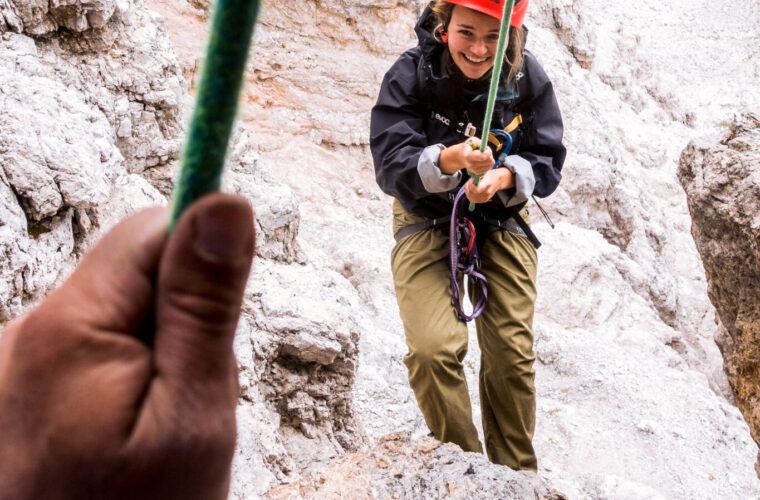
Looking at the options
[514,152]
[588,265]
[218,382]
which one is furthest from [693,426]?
[218,382]

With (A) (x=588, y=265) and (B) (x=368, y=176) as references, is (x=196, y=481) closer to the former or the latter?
(A) (x=588, y=265)

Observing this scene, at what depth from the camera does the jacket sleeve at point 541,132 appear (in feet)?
9.85

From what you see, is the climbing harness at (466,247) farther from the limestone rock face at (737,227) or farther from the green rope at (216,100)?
the green rope at (216,100)

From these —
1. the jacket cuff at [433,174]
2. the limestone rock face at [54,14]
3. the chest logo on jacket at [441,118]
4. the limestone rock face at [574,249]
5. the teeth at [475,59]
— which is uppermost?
the teeth at [475,59]

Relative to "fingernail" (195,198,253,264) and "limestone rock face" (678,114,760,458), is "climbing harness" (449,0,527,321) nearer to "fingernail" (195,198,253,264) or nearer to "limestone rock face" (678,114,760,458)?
"limestone rock face" (678,114,760,458)

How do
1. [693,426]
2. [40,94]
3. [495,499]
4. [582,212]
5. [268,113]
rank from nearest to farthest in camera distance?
[495,499] → [40,94] → [693,426] → [268,113] → [582,212]

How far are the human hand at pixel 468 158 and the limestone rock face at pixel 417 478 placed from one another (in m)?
1.14

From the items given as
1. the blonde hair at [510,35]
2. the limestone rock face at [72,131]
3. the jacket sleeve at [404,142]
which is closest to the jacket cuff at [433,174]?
the jacket sleeve at [404,142]

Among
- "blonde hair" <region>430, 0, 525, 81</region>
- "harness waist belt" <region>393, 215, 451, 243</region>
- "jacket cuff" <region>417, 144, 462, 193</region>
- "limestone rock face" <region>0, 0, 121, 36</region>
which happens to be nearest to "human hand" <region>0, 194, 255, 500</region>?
"jacket cuff" <region>417, 144, 462, 193</region>

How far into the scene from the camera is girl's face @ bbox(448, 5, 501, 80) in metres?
2.72

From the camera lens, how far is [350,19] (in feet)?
31.1

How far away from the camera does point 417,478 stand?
235 cm

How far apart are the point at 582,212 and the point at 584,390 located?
4.76 metres

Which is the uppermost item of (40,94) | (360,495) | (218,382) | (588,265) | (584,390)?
(218,382)
